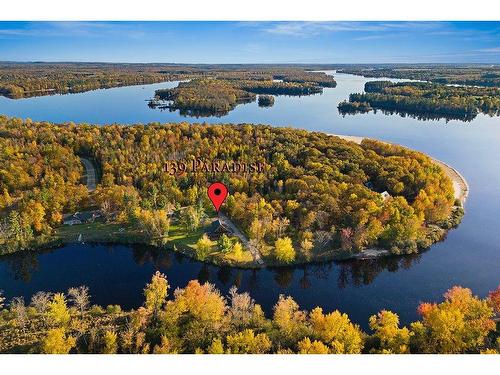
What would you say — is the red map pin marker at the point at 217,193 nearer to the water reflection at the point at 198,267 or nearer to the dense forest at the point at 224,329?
the water reflection at the point at 198,267

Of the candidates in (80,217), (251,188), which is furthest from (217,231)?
(80,217)

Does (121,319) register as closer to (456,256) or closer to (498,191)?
(456,256)

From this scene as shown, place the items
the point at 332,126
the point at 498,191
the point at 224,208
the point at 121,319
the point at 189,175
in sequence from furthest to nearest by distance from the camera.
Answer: the point at 332,126 → the point at 498,191 → the point at 189,175 → the point at 224,208 → the point at 121,319

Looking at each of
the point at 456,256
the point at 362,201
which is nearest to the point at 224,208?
the point at 362,201

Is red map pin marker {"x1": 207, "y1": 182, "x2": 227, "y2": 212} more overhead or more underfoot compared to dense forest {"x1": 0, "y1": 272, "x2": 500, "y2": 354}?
more overhead

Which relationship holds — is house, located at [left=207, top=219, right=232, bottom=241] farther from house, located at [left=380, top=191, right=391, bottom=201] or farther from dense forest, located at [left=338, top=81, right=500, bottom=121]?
dense forest, located at [left=338, top=81, right=500, bottom=121]

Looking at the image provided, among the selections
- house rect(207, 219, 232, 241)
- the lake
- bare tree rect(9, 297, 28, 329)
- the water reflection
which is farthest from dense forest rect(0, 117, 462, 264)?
bare tree rect(9, 297, 28, 329)
